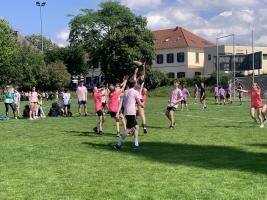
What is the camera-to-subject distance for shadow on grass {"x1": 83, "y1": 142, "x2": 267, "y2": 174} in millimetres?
11031

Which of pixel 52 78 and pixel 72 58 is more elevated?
pixel 72 58

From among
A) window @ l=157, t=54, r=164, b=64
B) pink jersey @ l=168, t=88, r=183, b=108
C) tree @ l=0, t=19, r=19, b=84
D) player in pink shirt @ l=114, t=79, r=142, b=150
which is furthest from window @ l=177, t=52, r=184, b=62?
player in pink shirt @ l=114, t=79, r=142, b=150

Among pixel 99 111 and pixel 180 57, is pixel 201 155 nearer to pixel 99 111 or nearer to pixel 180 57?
pixel 99 111

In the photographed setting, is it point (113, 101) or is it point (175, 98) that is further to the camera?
point (175, 98)

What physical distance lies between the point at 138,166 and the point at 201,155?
2106mm

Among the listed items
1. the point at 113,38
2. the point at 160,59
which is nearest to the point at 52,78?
the point at 113,38

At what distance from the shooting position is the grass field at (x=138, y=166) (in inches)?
339

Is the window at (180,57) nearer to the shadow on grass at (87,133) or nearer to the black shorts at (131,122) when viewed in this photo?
the shadow on grass at (87,133)

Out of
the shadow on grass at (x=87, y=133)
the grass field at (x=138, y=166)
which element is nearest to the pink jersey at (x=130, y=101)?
the grass field at (x=138, y=166)

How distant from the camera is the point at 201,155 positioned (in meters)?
12.5

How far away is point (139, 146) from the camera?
1442cm

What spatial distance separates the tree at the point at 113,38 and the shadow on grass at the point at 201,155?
213 feet

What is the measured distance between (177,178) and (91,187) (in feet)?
5.55

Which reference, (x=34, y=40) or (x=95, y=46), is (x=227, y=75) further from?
(x=34, y=40)
